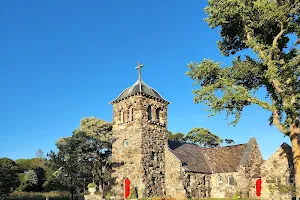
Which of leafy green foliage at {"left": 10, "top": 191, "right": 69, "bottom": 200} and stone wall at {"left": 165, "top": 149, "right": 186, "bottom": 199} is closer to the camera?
stone wall at {"left": 165, "top": 149, "right": 186, "bottom": 199}

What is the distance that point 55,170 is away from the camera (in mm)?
34812

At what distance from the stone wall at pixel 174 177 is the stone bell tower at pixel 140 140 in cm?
55

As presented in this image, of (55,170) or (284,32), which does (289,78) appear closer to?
(284,32)

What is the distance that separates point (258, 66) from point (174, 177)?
1799 cm

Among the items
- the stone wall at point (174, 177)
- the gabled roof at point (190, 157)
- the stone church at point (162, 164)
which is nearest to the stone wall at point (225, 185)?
the stone church at point (162, 164)

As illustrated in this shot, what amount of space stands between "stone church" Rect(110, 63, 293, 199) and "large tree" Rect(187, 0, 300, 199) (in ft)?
43.7

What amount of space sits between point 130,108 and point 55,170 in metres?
10.6

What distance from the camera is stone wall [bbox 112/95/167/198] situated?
107ft

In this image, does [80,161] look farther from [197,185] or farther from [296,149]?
[296,149]

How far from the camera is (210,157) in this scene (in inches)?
1636

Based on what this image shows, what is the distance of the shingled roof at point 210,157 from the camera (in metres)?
37.6

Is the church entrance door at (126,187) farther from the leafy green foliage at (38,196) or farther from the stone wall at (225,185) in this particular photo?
the stone wall at (225,185)

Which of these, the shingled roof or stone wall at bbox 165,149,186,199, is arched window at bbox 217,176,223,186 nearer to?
the shingled roof

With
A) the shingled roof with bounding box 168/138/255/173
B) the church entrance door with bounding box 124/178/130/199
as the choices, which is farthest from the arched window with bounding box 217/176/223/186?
the church entrance door with bounding box 124/178/130/199
